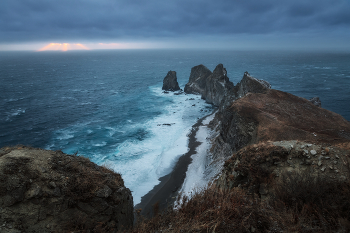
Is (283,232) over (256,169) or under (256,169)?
over

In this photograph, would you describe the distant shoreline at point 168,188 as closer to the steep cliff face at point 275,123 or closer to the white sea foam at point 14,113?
the steep cliff face at point 275,123

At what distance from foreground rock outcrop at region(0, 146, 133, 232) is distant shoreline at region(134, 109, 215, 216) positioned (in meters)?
12.3

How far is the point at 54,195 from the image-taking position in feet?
29.9

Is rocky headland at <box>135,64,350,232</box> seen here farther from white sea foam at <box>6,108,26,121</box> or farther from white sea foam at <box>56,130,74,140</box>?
white sea foam at <box>6,108,26,121</box>

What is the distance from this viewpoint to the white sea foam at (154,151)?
29250mm

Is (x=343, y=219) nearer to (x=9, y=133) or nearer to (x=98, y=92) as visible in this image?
(x=9, y=133)

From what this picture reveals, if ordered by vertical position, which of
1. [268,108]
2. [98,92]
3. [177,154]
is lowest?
[177,154]

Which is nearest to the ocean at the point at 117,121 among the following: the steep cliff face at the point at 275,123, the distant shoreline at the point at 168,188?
the distant shoreline at the point at 168,188

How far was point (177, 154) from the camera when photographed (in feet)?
115

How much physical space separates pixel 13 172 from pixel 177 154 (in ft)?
91.9

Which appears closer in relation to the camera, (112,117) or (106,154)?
(106,154)

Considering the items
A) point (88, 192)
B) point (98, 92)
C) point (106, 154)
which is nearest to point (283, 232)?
point (88, 192)

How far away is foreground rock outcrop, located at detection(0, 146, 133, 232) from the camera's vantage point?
26.8ft

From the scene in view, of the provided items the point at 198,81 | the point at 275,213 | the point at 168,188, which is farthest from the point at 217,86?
the point at 275,213
